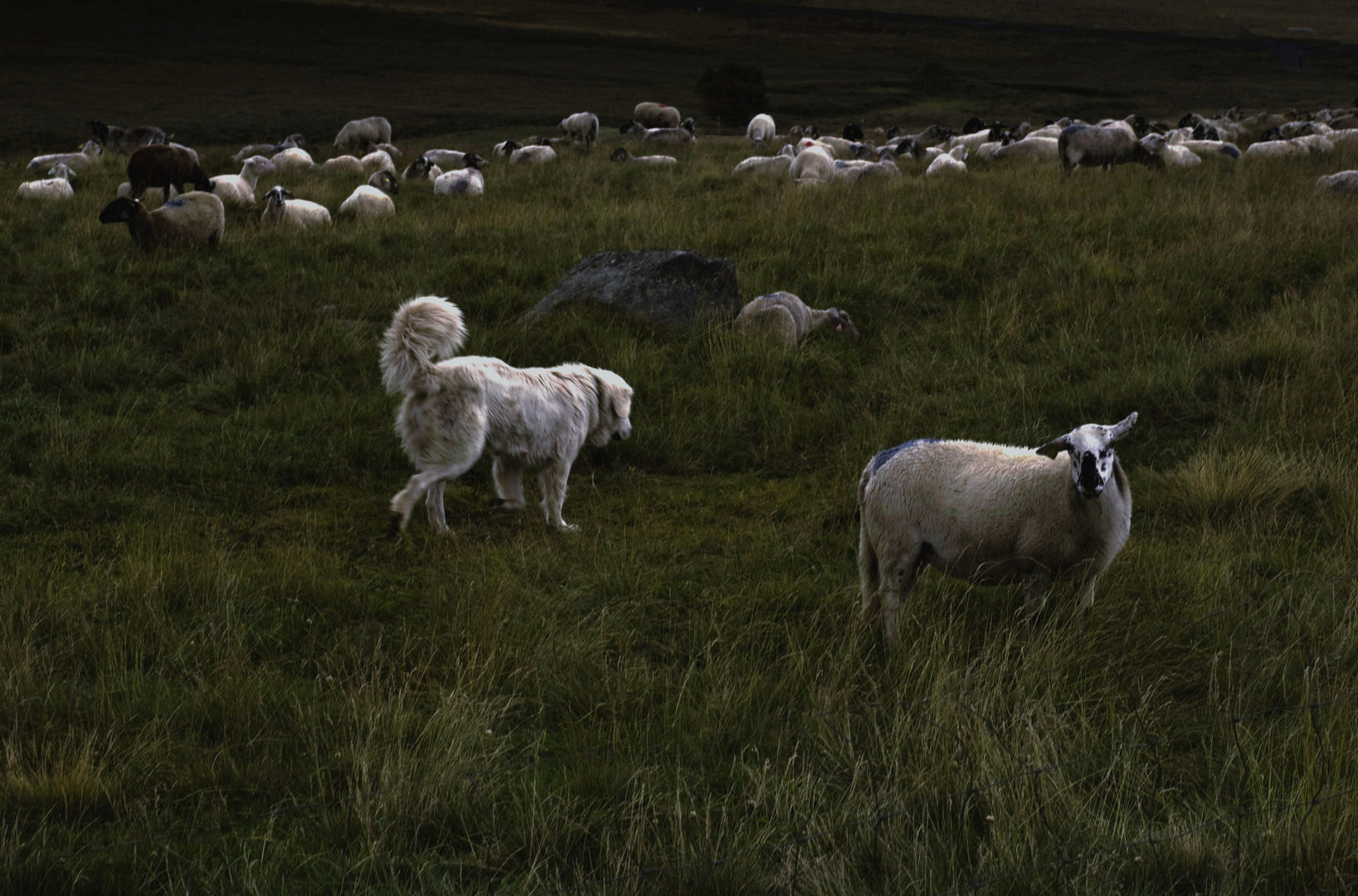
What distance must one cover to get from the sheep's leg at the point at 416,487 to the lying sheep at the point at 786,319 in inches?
146

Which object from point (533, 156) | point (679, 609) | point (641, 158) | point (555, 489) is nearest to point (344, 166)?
point (533, 156)

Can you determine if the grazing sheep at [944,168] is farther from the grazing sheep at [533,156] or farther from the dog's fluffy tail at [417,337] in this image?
the dog's fluffy tail at [417,337]

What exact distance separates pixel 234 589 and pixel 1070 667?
3.71 m

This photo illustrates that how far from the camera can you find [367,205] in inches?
597

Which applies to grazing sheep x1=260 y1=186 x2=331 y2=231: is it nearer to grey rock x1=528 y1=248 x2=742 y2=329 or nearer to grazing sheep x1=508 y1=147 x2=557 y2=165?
grey rock x1=528 y1=248 x2=742 y2=329

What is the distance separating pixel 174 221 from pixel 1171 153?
16.4 meters

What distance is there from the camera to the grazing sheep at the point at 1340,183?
14133mm

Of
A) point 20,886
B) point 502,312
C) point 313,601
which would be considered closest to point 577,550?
point 313,601

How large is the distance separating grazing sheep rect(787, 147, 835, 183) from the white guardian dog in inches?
503

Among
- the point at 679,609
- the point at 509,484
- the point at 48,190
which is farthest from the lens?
the point at 48,190

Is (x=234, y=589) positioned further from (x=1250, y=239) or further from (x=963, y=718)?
(x=1250, y=239)

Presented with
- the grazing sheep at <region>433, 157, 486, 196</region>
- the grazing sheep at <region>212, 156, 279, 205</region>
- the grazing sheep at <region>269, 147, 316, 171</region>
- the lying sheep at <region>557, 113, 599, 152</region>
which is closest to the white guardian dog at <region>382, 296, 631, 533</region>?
the grazing sheep at <region>212, 156, 279, 205</region>

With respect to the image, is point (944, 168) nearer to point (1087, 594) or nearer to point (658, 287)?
point (658, 287)

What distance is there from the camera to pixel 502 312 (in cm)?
1002
